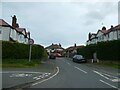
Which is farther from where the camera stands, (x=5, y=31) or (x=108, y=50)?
(x=5, y=31)

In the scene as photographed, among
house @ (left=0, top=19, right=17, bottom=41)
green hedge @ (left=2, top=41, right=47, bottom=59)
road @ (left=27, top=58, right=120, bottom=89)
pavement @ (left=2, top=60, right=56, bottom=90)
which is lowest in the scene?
road @ (left=27, top=58, right=120, bottom=89)

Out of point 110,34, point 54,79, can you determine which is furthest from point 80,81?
point 110,34

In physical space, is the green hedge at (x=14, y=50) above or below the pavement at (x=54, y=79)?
above

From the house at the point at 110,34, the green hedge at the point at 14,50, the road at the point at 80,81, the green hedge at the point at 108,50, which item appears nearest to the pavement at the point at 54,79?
the road at the point at 80,81

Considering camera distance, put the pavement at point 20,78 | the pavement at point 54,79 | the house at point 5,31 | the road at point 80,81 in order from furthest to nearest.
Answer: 1. the house at point 5,31
2. the road at point 80,81
3. the pavement at point 54,79
4. the pavement at point 20,78

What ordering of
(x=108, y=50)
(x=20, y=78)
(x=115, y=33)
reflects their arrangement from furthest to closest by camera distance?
(x=115, y=33), (x=108, y=50), (x=20, y=78)

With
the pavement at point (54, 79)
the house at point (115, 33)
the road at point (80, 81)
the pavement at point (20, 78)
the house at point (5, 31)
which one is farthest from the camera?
the house at point (115, 33)

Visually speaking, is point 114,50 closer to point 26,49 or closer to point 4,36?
point 26,49

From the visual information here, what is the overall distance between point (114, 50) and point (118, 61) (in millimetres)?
2204

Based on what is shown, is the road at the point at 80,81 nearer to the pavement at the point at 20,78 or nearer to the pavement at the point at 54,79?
the pavement at the point at 54,79

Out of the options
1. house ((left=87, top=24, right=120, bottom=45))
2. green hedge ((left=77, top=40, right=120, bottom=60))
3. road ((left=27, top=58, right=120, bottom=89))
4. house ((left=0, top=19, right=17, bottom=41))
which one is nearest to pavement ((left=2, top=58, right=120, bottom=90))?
road ((left=27, top=58, right=120, bottom=89))

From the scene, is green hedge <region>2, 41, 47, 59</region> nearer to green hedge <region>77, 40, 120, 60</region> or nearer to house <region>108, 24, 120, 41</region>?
green hedge <region>77, 40, 120, 60</region>

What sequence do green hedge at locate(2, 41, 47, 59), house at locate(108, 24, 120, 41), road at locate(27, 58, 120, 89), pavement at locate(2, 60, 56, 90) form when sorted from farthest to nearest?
house at locate(108, 24, 120, 41) < green hedge at locate(2, 41, 47, 59) < road at locate(27, 58, 120, 89) < pavement at locate(2, 60, 56, 90)

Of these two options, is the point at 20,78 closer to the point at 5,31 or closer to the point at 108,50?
the point at 108,50
